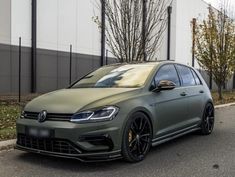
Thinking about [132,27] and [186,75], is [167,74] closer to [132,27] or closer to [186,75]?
[186,75]

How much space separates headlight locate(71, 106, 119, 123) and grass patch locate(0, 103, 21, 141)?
8.65 ft

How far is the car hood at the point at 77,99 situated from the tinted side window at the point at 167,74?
2.77 feet

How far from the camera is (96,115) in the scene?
620 cm

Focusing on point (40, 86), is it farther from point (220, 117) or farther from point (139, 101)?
point (139, 101)

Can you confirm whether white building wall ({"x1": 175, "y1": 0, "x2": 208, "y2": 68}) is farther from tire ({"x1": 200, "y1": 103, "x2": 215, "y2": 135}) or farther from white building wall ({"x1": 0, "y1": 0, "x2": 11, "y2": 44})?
tire ({"x1": 200, "y1": 103, "x2": 215, "y2": 135})

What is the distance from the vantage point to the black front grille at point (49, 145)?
20.1 ft

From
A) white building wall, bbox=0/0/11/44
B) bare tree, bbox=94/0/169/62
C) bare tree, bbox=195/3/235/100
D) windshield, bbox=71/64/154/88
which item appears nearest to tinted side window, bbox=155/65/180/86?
windshield, bbox=71/64/154/88

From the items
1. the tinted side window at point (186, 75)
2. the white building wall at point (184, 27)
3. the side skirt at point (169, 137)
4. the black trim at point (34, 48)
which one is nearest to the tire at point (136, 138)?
the side skirt at point (169, 137)

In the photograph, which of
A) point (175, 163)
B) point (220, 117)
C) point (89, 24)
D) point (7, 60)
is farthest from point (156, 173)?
point (89, 24)

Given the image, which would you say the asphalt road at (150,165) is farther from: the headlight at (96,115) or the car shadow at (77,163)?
the headlight at (96,115)

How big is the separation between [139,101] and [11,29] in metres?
13.1

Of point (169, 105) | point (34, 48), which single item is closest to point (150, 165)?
point (169, 105)

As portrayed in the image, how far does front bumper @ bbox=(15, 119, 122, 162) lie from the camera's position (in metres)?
6.06

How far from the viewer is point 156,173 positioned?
240 inches
